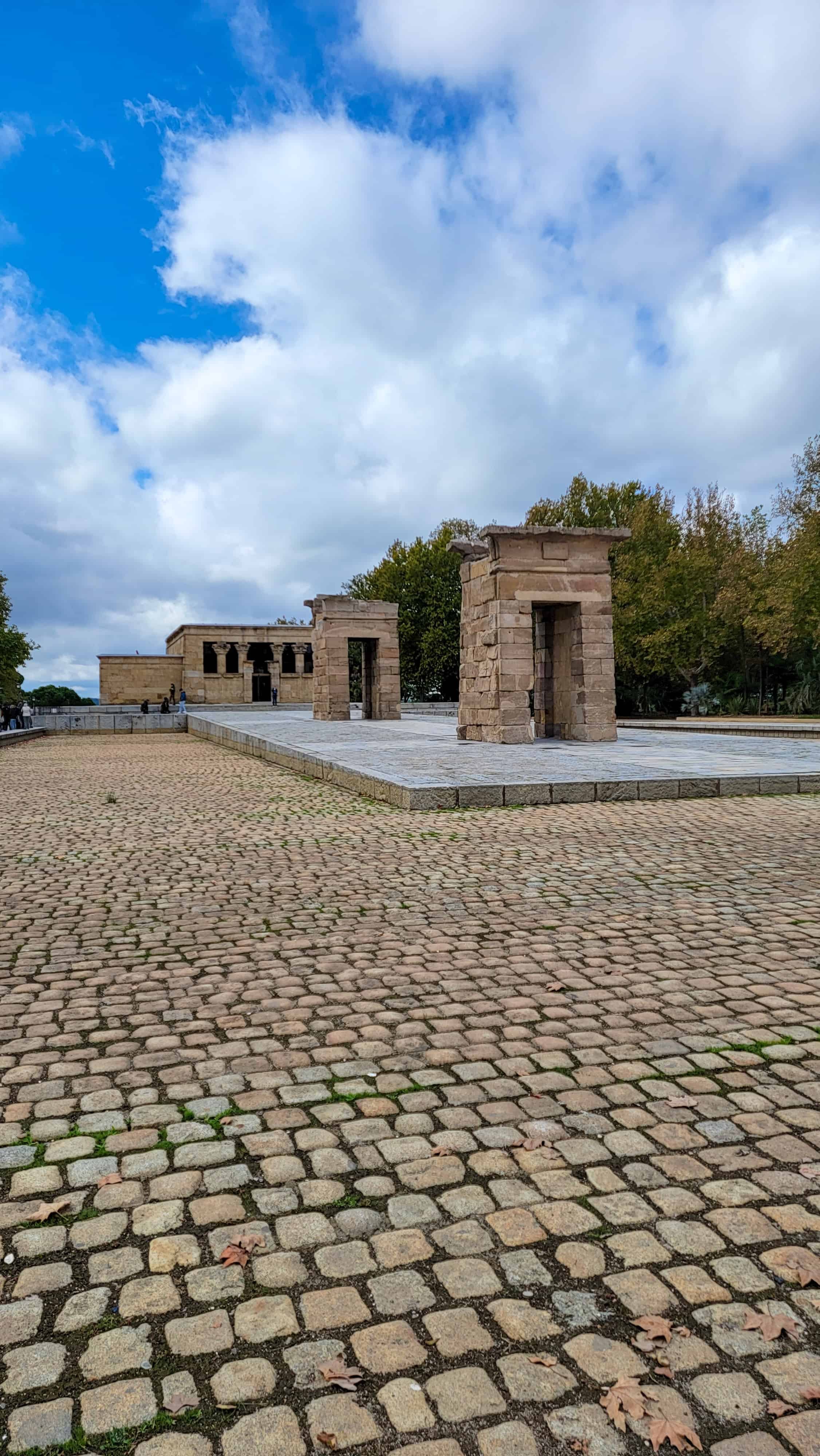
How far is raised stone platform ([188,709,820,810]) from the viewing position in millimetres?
10211

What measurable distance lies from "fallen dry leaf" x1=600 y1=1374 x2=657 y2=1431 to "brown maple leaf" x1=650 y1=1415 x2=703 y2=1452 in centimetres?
3

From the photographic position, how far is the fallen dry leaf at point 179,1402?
1819mm

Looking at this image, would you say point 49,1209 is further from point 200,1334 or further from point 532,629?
point 532,629

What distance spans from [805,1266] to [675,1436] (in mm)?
664

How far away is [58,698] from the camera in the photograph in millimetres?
55969

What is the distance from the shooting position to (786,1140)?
2.81 m

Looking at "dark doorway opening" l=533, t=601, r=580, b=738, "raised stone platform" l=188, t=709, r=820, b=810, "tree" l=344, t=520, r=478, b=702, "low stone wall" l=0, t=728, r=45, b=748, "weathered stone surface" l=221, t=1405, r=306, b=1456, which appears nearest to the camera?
"weathered stone surface" l=221, t=1405, r=306, b=1456

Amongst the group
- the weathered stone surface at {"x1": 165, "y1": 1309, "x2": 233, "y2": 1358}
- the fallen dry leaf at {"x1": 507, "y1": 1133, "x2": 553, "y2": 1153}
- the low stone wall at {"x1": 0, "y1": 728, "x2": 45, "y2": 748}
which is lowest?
the weathered stone surface at {"x1": 165, "y1": 1309, "x2": 233, "y2": 1358}

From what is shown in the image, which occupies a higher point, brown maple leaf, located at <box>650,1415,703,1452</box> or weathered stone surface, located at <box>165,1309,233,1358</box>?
weathered stone surface, located at <box>165,1309,233,1358</box>

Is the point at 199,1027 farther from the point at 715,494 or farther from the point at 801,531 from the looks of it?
the point at 715,494

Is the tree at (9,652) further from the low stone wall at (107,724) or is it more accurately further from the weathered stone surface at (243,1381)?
the weathered stone surface at (243,1381)

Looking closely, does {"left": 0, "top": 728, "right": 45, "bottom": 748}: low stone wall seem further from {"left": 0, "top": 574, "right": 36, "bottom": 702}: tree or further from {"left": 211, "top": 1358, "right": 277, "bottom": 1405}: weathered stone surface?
{"left": 211, "top": 1358, "right": 277, "bottom": 1405}: weathered stone surface

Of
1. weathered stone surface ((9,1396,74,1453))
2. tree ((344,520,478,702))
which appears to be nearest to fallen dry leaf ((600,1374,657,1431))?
weathered stone surface ((9,1396,74,1453))

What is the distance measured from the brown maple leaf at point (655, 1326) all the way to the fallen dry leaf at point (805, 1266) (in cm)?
38
